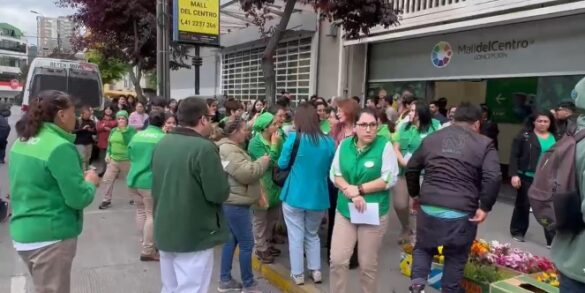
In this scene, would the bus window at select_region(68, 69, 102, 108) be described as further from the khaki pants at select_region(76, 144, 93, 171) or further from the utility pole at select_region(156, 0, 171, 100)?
the khaki pants at select_region(76, 144, 93, 171)

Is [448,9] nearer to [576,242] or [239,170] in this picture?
[239,170]

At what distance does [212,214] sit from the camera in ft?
10.6

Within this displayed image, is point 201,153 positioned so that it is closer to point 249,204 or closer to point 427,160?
point 249,204

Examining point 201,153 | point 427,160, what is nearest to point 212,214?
point 201,153

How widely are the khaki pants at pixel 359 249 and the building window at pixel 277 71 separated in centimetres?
1051

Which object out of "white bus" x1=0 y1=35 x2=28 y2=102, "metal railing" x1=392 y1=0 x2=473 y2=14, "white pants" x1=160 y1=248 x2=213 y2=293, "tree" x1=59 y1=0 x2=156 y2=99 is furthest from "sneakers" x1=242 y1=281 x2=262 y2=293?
"white bus" x1=0 y1=35 x2=28 y2=102

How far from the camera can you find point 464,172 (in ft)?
11.2

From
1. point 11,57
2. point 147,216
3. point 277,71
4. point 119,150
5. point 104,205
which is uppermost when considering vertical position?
point 11,57

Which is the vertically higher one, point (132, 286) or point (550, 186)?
point (550, 186)

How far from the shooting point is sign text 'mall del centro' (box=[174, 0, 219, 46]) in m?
10.6

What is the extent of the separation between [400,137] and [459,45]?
4.87m

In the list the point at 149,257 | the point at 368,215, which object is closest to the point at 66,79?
the point at 149,257

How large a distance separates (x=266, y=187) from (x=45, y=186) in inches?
101

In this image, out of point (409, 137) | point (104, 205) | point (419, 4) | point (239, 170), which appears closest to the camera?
point (239, 170)
